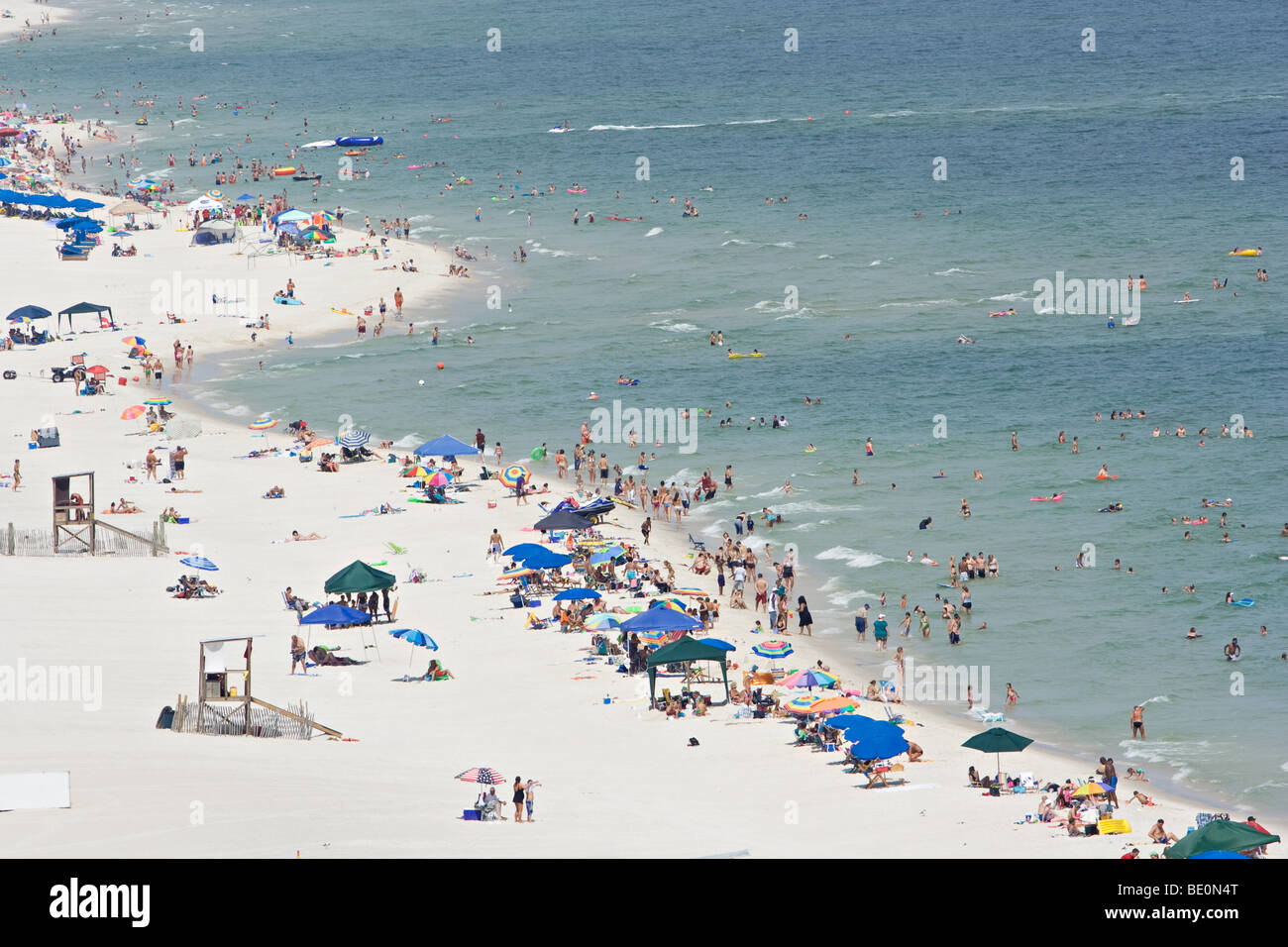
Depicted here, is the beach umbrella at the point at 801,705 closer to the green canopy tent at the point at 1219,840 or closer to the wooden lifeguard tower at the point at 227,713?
the green canopy tent at the point at 1219,840

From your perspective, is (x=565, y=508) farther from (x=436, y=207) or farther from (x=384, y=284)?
(x=436, y=207)

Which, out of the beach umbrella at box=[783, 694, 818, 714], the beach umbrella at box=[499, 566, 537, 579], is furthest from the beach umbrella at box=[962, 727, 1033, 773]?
the beach umbrella at box=[499, 566, 537, 579]

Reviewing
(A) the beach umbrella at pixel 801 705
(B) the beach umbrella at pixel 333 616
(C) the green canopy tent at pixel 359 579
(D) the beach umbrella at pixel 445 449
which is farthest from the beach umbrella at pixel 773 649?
(D) the beach umbrella at pixel 445 449

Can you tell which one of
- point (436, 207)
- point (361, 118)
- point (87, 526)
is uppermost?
point (361, 118)

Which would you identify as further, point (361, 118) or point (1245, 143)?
point (361, 118)

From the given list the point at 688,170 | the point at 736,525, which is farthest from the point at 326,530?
the point at 688,170

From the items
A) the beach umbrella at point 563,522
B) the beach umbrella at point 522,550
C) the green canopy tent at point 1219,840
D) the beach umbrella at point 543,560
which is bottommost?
the green canopy tent at point 1219,840
